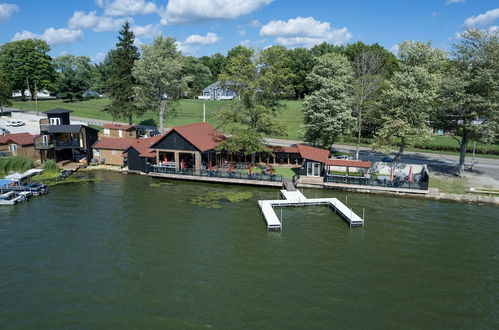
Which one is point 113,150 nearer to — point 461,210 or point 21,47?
point 461,210

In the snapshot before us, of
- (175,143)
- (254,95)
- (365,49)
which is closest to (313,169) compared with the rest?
(254,95)

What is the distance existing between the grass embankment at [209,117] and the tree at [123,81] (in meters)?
15.0

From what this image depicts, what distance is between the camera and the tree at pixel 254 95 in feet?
152

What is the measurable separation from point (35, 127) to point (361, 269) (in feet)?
244

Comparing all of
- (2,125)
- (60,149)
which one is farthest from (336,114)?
(2,125)

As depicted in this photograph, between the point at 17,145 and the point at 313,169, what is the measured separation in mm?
42857

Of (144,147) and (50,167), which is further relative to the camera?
(144,147)

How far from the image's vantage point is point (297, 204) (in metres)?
37.2

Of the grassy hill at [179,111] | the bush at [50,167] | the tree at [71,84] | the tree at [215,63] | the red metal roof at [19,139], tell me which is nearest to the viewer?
the bush at [50,167]

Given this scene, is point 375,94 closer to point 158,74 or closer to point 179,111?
point 158,74

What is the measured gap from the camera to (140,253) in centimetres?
2633

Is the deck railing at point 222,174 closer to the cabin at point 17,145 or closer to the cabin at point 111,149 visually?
the cabin at point 111,149

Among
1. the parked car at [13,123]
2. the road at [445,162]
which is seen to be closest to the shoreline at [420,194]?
the road at [445,162]

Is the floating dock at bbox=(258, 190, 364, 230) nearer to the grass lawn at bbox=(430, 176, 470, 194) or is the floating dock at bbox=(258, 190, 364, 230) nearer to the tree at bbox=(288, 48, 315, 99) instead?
the grass lawn at bbox=(430, 176, 470, 194)
